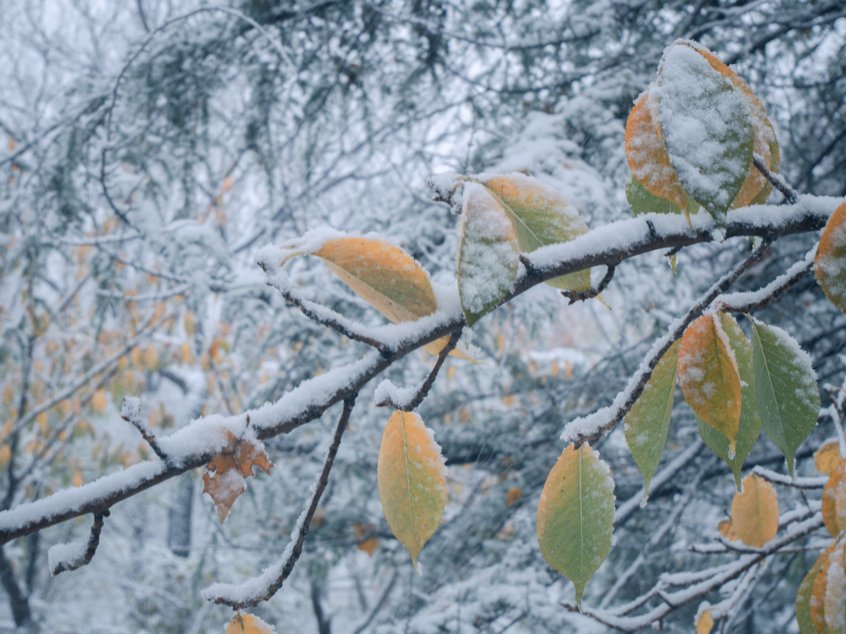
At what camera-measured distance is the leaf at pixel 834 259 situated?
37 centimetres

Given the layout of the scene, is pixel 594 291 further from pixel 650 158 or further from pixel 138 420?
pixel 138 420

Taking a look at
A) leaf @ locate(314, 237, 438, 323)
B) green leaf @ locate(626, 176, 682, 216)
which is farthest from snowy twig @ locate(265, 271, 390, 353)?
green leaf @ locate(626, 176, 682, 216)

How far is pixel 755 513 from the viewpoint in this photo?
793mm

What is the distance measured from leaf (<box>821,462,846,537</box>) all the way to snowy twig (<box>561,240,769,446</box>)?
20 cm

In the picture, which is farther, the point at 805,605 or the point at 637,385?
the point at 805,605

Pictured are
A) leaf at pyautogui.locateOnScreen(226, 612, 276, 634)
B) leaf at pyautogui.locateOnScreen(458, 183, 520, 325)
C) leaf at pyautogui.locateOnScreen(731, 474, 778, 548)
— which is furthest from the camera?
leaf at pyautogui.locateOnScreen(731, 474, 778, 548)

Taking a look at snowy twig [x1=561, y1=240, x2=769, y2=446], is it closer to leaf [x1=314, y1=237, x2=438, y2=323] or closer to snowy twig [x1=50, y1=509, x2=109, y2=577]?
leaf [x1=314, y1=237, x2=438, y2=323]

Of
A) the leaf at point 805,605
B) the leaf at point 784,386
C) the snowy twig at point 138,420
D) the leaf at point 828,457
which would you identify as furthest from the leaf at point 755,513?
the snowy twig at point 138,420

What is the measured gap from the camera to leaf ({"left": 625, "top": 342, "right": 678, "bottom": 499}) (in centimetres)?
43

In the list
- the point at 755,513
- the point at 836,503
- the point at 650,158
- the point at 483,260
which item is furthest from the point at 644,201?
the point at 755,513

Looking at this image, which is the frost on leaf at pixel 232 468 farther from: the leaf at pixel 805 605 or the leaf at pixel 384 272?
the leaf at pixel 805 605

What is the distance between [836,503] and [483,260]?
37cm

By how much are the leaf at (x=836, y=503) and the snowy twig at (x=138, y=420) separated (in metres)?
0.50

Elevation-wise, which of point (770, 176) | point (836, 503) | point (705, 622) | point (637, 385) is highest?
point (770, 176)
